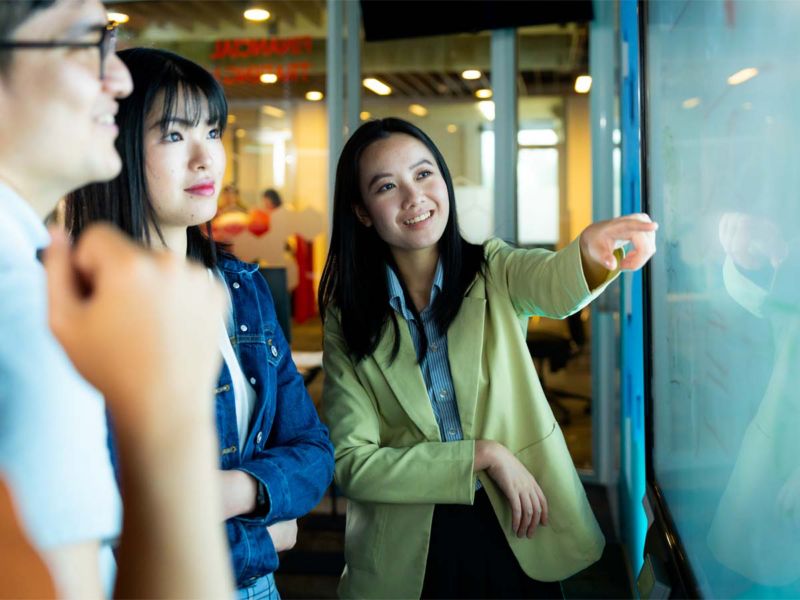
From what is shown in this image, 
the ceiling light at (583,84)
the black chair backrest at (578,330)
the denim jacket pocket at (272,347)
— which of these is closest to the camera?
the denim jacket pocket at (272,347)

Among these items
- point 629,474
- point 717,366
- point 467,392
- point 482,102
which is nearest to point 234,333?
point 467,392

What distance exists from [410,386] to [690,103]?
0.72m

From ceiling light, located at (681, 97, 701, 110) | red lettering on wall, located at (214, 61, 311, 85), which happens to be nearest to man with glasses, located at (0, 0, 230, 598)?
ceiling light, located at (681, 97, 701, 110)

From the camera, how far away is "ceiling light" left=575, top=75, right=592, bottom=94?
429 cm

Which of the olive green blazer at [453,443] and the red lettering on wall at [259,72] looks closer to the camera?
the olive green blazer at [453,443]

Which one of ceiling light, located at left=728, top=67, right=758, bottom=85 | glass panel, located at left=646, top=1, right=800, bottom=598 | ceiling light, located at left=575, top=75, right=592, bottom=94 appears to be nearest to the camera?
glass panel, located at left=646, top=1, right=800, bottom=598

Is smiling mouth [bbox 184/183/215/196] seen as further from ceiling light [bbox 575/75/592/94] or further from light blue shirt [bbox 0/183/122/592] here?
ceiling light [bbox 575/75/592/94]

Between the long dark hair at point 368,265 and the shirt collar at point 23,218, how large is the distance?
40.7 inches

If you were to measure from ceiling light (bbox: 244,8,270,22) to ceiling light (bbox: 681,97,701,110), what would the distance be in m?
3.75

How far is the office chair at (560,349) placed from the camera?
4551 mm

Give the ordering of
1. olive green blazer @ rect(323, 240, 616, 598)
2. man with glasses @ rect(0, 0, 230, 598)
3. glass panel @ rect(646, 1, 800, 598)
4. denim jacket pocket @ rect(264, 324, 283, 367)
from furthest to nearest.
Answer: olive green blazer @ rect(323, 240, 616, 598) → denim jacket pocket @ rect(264, 324, 283, 367) → glass panel @ rect(646, 1, 800, 598) → man with glasses @ rect(0, 0, 230, 598)

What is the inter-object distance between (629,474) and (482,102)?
7.11 feet

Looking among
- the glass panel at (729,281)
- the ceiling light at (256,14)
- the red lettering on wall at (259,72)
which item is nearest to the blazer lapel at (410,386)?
the glass panel at (729,281)

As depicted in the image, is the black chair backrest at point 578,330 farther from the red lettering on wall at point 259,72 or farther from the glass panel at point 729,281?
the glass panel at point 729,281
